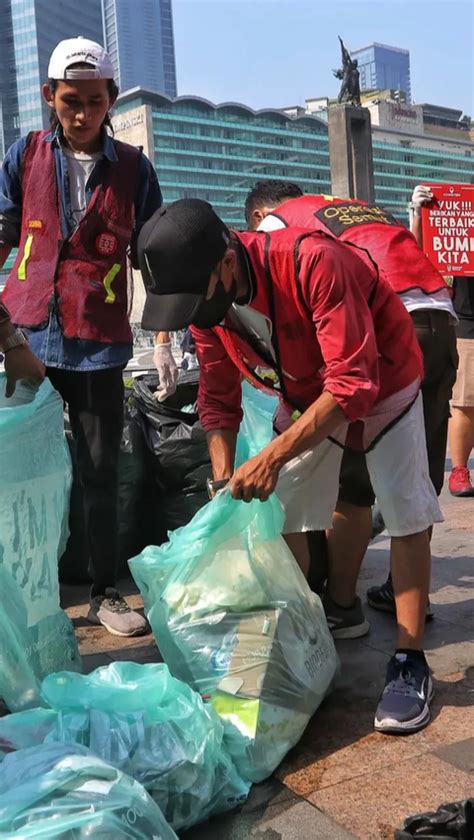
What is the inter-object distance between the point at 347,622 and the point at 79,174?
1753mm

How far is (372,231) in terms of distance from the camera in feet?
8.26

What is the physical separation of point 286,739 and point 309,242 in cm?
118

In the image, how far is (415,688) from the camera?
7.13 feet

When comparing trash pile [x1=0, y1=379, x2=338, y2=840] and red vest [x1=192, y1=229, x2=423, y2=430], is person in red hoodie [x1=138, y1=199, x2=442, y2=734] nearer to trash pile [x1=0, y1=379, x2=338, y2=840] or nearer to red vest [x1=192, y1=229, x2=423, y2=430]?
red vest [x1=192, y1=229, x2=423, y2=430]

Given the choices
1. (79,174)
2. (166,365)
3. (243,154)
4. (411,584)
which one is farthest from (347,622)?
(243,154)

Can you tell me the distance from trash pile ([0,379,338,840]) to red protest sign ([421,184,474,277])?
3665mm

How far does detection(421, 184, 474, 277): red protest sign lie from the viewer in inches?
211

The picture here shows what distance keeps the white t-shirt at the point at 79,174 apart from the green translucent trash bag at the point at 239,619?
4.14ft

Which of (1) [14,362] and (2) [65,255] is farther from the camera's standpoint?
(2) [65,255]

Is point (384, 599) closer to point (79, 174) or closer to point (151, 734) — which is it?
point (151, 734)

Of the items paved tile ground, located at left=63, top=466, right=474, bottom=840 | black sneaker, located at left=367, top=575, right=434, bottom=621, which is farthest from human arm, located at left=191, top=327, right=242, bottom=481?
black sneaker, located at left=367, top=575, right=434, bottom=621

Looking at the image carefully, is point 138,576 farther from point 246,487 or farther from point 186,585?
point 246,487

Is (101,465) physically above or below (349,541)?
above

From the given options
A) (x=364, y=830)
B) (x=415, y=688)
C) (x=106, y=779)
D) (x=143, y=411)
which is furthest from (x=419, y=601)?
(x=143, y=411)
